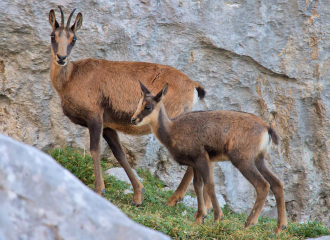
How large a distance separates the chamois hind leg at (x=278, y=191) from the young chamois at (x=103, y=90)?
1783 millimetres

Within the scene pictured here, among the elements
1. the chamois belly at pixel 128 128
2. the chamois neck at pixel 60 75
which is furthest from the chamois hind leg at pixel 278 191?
the chamois neck at pixel 60 75

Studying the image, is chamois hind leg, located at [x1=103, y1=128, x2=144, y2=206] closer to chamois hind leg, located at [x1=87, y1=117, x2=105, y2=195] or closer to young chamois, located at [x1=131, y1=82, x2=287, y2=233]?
chamois hind leg, located at [x1=87, y1=117, x2=105, y2=195]

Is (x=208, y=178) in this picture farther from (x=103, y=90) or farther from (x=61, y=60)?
(x=61, y=60)

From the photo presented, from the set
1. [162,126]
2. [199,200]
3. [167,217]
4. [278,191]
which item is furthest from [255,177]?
[162,126]

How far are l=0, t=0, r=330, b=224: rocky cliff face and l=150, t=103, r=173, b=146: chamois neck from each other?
276cm

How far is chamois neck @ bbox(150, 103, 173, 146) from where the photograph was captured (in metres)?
5.56

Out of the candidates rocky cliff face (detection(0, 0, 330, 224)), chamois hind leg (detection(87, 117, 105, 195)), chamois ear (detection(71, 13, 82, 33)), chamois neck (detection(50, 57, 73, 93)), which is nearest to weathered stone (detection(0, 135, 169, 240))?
chamois hind leg (detection(87, 117, 105, 195))

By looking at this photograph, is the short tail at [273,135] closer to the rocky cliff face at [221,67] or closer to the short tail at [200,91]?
the short tail at [200,91]

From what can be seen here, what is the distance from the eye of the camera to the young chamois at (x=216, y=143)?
17.0ft

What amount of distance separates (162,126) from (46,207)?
12.1ft

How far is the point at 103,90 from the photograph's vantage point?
6512 mm

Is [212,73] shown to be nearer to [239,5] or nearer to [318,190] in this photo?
[239,5]

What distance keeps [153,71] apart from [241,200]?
4.04 metres

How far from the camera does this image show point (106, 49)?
8023mm
